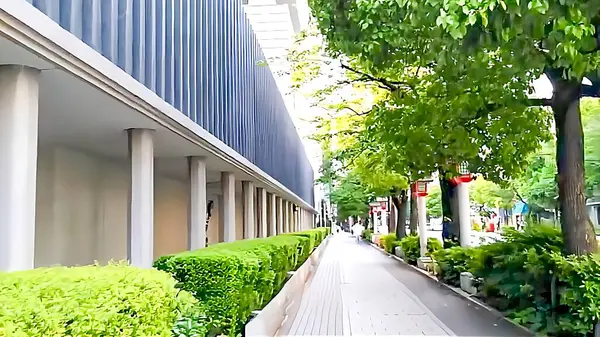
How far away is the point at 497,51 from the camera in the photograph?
8.20 m

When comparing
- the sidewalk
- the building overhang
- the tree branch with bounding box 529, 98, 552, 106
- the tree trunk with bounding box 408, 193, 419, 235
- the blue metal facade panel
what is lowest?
the sidewalk

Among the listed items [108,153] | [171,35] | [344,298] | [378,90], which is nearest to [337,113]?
[378,90]

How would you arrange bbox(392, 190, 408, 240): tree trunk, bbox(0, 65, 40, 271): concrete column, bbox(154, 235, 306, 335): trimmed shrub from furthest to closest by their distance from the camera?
bbox(392, 190, 408, 240): tree trunk
bbox(154, 235, 306, 335): trimmed shrub
bbox(0, 65, 40, 271): concrete column

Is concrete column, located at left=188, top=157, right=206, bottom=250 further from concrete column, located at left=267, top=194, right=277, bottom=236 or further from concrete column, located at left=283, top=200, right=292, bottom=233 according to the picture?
concrete column, located at left=283, top=200, right=292, bottom=233

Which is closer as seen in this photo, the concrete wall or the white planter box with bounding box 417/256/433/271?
the concrete wall

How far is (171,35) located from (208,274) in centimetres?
431

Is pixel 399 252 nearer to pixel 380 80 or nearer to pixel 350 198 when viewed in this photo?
pixel 380 80

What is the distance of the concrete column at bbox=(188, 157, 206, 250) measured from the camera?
12.9 m

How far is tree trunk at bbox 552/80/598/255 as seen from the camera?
8094 mm

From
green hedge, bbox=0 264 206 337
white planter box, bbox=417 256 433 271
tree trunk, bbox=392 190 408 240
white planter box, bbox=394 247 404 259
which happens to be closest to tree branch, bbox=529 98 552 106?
green hedge, bbox=0 264 206 337

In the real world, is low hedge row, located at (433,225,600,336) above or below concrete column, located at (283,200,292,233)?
below

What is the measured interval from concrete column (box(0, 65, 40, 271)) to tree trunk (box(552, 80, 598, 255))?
22.3ft

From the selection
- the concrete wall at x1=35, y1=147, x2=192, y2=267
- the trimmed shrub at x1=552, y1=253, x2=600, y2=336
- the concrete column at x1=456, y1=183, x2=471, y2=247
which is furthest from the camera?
the concrete column at x1=456, y1=183, x2=471, y2=247

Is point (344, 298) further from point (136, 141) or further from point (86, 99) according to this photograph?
point (86, 99)
